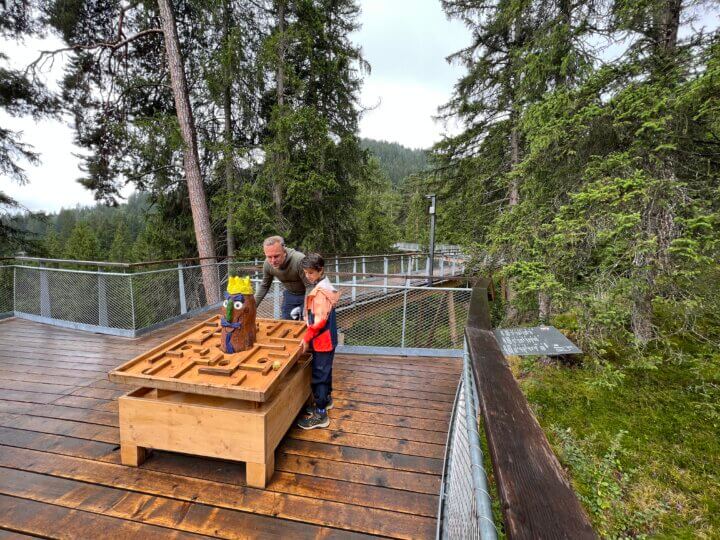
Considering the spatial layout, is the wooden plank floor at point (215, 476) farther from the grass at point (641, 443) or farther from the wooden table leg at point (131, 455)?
the grass at point (641, 443)

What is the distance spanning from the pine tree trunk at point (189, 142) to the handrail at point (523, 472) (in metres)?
6.93

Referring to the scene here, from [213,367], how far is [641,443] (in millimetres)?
5107

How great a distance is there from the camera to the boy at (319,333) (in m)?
2.42

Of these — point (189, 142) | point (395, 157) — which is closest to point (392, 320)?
point (189, 142)

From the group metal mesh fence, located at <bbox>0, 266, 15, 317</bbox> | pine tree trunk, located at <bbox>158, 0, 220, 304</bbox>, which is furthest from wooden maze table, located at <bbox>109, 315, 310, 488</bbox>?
metal mesh fence, located at <bbox>0, 266, 15, 317</bbox>

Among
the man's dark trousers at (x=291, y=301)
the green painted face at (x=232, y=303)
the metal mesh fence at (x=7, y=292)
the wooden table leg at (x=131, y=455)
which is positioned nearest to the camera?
the wooden table leg at (x=131, y=455)

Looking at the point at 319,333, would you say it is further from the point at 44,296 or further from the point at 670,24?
the point at 670,24

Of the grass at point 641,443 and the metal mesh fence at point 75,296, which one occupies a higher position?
the metal mesh fence at point 75,296

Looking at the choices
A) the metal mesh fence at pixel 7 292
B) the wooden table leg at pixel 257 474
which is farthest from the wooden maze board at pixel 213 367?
the metal mesh fence at pixel 7 292

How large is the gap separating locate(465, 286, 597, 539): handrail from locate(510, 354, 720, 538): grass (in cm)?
333

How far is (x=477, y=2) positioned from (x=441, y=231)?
6.13 meters

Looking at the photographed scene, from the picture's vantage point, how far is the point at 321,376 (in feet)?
8.59

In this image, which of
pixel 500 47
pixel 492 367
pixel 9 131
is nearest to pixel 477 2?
pixel 500 47

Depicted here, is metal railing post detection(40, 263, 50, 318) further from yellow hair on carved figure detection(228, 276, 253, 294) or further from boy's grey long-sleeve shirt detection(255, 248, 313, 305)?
yellow hair on carved figure detection(228, 276, 253, 294)
